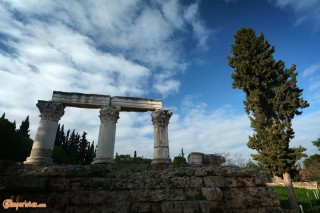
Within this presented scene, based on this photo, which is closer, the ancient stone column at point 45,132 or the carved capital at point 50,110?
the ancient stone column at point 45,132

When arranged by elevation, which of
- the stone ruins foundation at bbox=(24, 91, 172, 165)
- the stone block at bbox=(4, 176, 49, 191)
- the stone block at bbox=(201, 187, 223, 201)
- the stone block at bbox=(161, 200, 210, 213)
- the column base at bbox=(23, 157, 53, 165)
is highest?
the stone ruins foundation at bbox=(24, 91, 172, 165)

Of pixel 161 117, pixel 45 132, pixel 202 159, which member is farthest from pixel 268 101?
pixel 45 132

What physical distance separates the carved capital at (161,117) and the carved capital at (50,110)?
587cm

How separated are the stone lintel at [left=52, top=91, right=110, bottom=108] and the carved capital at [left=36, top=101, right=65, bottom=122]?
55 centimetres

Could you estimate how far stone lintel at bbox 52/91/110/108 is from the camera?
12984 millimetres

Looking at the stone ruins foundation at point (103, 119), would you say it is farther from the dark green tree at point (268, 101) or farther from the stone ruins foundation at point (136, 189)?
the dark green tree at point (268, 101)

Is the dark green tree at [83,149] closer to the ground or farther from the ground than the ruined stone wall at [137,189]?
farther from the ground

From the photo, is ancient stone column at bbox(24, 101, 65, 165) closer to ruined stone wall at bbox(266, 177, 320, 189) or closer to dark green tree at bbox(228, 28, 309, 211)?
dark green tree at bbox(228, 28, 309, 211)

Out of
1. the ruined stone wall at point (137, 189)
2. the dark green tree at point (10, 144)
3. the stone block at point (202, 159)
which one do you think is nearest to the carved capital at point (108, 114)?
the stone block at point (202, 159)

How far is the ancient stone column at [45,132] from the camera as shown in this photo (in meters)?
11.2

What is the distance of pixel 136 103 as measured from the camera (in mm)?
13680

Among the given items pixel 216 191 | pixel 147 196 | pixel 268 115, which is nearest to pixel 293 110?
pixel 268 115

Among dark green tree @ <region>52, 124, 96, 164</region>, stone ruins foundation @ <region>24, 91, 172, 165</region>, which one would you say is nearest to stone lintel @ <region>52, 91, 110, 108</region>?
stone ruins foundation @ <region>24, 91, 172, 165</region>

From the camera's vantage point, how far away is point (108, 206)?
4.36 metres
